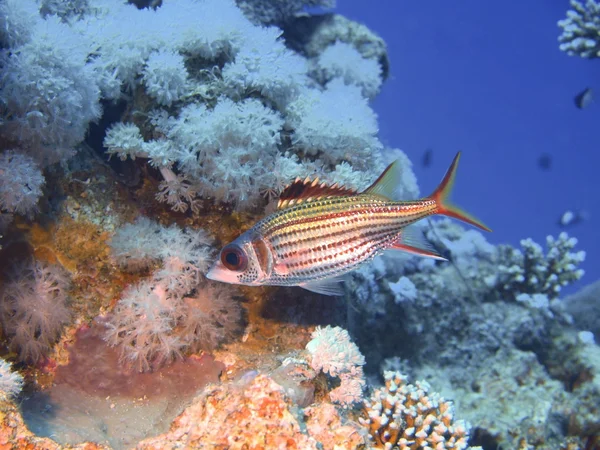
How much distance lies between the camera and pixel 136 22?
14.1 feet

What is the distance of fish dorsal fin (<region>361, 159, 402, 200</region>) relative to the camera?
3207 millimetres

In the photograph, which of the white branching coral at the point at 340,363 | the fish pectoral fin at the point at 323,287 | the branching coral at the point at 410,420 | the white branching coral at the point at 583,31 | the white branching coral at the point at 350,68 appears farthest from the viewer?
the white branching coral at the point at 583,31

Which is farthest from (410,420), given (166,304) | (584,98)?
(584,98)

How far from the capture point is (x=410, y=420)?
3.89 meters

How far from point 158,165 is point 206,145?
1.72 feet

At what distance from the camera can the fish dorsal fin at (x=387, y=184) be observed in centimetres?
321

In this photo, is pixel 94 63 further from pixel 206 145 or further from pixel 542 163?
pixel 542 163

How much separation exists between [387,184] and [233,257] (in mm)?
1292

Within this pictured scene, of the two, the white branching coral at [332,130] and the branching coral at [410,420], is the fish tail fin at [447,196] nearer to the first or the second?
the white branching coral at [332,130]

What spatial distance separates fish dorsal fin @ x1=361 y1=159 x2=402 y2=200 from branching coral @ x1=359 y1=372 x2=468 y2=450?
187cm

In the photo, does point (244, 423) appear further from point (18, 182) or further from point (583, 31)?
point (583, 31)

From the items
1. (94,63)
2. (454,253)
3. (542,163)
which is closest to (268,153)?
(94,63)

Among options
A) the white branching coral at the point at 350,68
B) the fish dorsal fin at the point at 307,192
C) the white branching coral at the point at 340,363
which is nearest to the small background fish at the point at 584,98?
the white branching coral at the point at 350,68

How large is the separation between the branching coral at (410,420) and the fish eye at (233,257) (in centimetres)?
171
